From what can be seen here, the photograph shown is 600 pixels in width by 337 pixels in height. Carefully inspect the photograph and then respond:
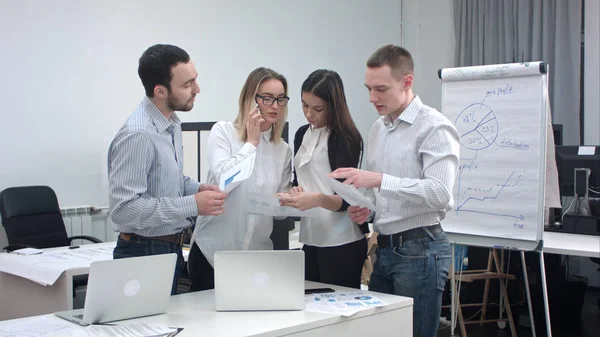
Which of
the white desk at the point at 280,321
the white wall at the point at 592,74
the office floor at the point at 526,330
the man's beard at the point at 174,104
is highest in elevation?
the white wall at the point at 592,74

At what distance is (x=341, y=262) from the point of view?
2293mm

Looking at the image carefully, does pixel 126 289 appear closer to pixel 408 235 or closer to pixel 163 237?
pixel 163 237

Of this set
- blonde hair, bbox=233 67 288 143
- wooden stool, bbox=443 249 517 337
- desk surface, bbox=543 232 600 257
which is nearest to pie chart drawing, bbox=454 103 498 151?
desk surface, bbox=543 232 600 257

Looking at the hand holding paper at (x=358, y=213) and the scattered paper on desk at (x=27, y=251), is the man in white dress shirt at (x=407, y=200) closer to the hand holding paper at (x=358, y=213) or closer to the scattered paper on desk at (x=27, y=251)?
the hand holding paper at (x=358, y=213)

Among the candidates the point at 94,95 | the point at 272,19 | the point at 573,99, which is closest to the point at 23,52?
the point at 94,95

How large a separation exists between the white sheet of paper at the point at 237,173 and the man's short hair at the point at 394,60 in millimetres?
566

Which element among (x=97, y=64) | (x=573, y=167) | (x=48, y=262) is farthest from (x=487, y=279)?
(x=97, y=64)

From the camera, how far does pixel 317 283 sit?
2332 mm

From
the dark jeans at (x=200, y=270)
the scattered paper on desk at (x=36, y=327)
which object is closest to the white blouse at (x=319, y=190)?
the dark jeans at (x=200, y=270)

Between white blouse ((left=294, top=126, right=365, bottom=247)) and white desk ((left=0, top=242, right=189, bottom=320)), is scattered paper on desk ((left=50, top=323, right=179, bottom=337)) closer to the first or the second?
white blouse ((left=294, top=126, right=365, bottom=247))

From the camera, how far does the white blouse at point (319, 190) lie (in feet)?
7.46

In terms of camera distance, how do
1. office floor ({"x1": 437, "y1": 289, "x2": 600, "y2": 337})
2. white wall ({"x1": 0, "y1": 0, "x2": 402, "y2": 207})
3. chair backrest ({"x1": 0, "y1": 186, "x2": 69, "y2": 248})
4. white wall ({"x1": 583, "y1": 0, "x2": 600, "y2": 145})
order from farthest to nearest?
white wall ({"x1": 583, "y1": 0, "x2": 600, "y2": 145}) → office floor ({"x1": 437, "y1": 289, "x2": 600, "y2": 337}) → white wall ({"x1": 0, "y1": 0, "x2": 402, "y2": 207}) → chair backrest ({"x1": 0, "y1": 186, "x2": 69, "y2": 248})

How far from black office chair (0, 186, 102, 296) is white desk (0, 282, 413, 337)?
7.88 ft

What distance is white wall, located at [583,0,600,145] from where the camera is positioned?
6.02 metres
